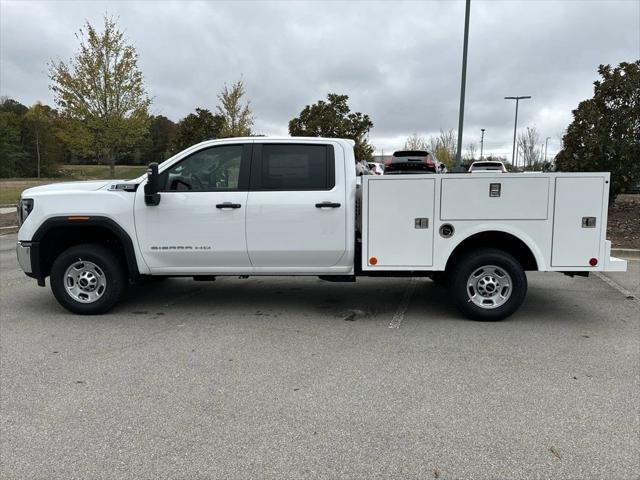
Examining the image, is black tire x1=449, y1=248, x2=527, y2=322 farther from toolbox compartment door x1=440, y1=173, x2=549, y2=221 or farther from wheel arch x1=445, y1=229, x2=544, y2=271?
toolbox compartment door x1=440, y1=173, x2=549, y2=221

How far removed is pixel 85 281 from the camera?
5953mm

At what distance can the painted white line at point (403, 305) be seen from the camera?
567cm

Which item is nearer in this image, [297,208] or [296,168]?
[297,208]

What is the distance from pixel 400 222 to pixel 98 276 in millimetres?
3459

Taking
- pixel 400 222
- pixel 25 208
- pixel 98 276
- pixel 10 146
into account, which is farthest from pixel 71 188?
pixel 10 146

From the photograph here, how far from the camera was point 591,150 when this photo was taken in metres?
12.3

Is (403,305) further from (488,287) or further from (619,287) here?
(619,287)

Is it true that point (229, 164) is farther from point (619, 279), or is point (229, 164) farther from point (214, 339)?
point (619, 279)

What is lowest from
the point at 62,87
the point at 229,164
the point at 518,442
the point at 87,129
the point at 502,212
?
the point at 518,442

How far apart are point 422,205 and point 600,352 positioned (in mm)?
2158

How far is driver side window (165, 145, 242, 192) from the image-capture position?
5746mm

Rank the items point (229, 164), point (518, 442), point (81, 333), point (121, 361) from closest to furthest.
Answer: point (518, 442) < point (121, 361) < point (81, 333) < point (229, 164)

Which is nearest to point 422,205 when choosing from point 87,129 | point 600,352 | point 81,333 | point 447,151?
point 600,352

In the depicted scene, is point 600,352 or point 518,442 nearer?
point 518,442
